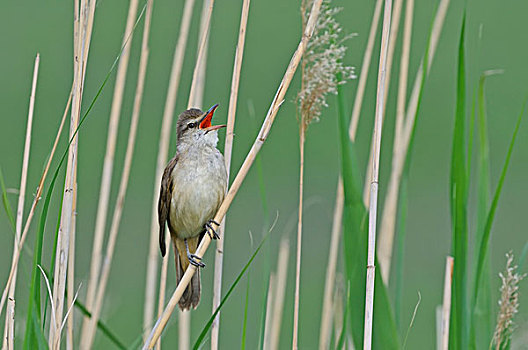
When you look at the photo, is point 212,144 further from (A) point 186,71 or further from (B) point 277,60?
(B) point 277,60

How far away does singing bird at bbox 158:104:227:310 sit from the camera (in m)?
2.39

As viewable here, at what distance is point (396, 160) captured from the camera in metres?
2.36

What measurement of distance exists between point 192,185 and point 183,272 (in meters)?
0.34

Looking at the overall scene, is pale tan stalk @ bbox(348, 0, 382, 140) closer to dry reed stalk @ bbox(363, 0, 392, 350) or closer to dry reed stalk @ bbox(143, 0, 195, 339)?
dry reed stalk @ bbox(363, 0, 392, 350)

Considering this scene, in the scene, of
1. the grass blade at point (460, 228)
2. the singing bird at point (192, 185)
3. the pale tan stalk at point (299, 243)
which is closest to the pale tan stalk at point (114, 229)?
the singing bird at point (192, 185)

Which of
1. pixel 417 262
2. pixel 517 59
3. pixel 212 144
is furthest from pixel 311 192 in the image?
pixel 212 144

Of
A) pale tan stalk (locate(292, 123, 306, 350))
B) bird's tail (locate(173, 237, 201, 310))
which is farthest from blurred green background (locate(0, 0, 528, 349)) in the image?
pale tan stalk (locate(292, 123, 306, 350))

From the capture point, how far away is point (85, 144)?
25.1ft

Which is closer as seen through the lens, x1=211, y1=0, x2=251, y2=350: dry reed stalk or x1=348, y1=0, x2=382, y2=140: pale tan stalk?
x1=211, y1=0, x2=251, y2=350: dry reed stalk

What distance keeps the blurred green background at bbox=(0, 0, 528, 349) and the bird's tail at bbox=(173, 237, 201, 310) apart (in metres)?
2.94

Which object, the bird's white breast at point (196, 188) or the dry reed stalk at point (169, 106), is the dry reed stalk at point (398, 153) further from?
the dry reed stalk at point (169, 106)

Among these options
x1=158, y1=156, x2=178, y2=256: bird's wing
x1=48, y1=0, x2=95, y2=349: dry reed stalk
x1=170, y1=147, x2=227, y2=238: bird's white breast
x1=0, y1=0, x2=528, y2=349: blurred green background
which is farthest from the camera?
x1=0, y1=0, x2=528, y2=349: blurred green background

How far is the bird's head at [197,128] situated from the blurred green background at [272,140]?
10.3 ft

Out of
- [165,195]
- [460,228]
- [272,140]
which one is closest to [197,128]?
[165,195]
